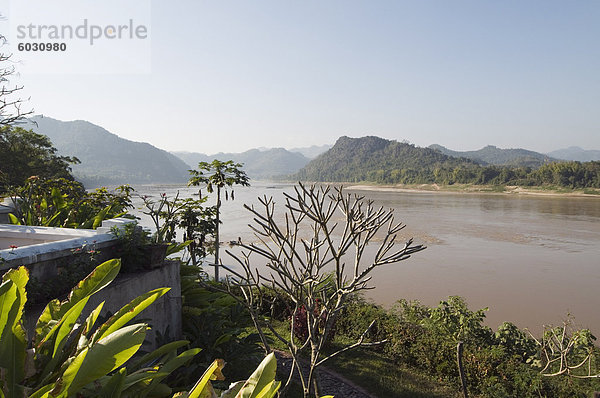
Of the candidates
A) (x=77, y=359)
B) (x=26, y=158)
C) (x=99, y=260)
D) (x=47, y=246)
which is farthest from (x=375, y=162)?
(x=77, y=359)

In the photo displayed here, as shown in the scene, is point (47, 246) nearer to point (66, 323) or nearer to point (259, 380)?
point (66, 323)

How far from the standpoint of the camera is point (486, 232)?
22.2 meters

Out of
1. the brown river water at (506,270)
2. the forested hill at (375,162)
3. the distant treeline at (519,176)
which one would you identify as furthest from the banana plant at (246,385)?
the forested hill at (375,162)

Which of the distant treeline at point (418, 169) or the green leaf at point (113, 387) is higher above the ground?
the distant treeline at point (418, 169)

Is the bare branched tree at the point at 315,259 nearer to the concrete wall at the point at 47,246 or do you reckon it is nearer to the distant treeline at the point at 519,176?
the concrete wall at the point at 47,246

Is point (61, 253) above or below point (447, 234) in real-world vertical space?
above

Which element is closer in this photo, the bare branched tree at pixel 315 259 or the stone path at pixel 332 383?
the bare branched tree at pixel 315 259

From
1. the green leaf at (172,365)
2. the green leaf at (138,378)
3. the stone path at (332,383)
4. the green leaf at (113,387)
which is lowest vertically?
the stone path at (332,383)

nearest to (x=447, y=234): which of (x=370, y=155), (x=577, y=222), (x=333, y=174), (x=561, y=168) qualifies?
(x=577, y=222)

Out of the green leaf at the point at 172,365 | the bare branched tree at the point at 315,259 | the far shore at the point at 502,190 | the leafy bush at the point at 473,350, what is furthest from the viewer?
the far shore at the point at 502,190

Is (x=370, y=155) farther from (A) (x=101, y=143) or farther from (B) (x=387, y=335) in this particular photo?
(B) (x=387, y=335)

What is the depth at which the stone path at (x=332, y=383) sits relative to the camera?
16.0ft

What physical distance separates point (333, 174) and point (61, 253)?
111m

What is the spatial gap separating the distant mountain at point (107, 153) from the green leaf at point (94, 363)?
122 metres
